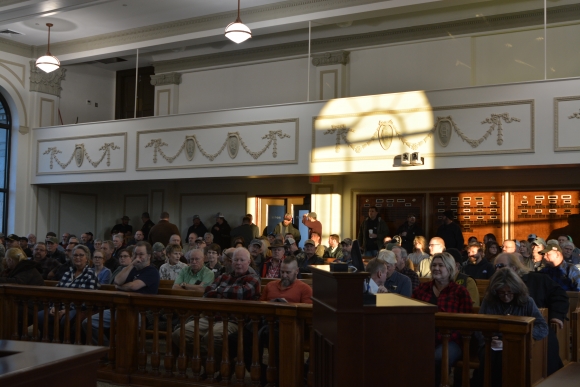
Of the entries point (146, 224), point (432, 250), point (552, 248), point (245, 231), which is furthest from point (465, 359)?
point (146, 224)

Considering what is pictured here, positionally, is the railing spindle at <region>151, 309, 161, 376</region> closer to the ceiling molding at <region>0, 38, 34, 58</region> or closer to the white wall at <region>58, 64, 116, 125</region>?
the ceiling molding at <region>0, 38, 34, 58</region>

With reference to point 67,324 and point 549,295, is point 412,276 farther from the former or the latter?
point 67,324

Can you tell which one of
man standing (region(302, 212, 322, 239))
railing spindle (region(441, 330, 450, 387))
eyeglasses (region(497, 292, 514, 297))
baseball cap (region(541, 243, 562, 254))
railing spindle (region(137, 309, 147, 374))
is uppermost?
man standing (region(302, 212, 322, 239))

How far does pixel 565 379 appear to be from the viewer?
284cm

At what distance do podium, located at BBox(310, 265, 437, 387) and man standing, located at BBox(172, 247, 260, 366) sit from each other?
198cm

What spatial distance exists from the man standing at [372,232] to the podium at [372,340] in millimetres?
8860

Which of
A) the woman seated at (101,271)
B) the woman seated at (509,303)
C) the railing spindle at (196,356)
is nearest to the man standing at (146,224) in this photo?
the woman seated at (101,271)

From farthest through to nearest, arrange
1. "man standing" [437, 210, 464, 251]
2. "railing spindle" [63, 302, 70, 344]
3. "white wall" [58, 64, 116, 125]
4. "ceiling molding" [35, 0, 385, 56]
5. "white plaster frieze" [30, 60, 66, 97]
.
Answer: "white wall" [58, 64, 116, 125] → "white plaster frieze" [30, 60, 66, 97] → "ceiling molding" [35, 0, 385, 56] → "man standing" [437, 210, 464, 251] → "railing spindle" [63, 302, 70, 344]

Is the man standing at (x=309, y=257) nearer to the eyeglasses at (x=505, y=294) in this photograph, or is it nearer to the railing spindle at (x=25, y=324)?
the railing spindle at (x=25, y=324)

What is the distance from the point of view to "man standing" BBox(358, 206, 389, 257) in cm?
1209

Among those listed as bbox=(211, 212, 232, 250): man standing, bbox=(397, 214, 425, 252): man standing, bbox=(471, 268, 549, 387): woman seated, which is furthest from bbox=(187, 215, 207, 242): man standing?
bbox=(471, 268, 549, 387): woman seated

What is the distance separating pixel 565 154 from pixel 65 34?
1012 centimetres

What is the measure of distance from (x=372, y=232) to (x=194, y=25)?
5.13 m

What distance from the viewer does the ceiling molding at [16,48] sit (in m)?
14.1
